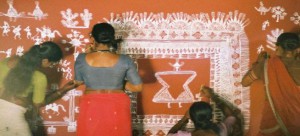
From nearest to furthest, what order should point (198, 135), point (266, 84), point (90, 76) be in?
point (198, 135) → point (90, 76) → point (266, 84)

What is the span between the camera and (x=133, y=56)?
336cm

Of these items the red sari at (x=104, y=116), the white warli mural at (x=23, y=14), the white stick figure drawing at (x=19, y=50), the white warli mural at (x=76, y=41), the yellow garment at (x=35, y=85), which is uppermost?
the white warli mural at (x=23, y=14)

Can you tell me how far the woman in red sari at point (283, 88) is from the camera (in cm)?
306

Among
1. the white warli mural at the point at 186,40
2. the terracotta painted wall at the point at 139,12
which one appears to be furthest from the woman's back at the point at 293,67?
the white warli mural at the point at 186,40

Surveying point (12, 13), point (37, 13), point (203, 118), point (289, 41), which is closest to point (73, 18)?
point (37, 13)

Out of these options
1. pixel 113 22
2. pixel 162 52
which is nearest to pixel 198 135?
pixel 162 52

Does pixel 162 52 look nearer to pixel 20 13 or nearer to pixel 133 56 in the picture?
pixel 133 56

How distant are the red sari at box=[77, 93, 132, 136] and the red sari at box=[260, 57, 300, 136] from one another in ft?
4.32

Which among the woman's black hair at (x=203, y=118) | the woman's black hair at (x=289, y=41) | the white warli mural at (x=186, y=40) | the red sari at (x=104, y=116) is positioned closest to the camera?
the woman's black hair at (x=203, y=118)

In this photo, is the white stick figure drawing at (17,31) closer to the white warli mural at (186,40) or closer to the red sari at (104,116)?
the white warli mural at (186,40)

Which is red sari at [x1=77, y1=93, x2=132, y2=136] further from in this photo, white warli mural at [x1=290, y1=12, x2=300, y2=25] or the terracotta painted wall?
white warli mural at [x1=290, y1=12, x2=300, y2=25]

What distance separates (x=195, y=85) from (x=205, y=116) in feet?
3.06

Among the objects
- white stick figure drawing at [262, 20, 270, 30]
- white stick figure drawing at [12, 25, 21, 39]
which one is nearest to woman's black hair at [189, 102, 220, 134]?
white stick figure drawing at [262, 20, 270, 30]

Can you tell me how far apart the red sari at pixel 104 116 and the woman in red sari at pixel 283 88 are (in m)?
1.29
